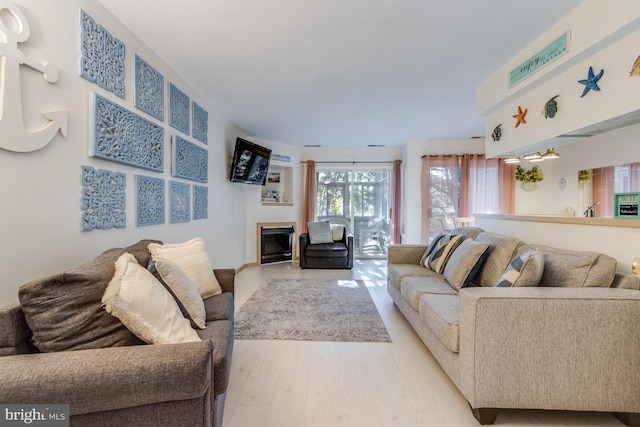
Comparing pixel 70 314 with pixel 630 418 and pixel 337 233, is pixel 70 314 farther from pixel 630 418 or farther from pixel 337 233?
pixel 337 233

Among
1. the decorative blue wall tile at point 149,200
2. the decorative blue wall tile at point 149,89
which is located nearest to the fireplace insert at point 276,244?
the decorative blue wall tile at point 149,200

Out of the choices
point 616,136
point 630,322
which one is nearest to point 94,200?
point 630,322

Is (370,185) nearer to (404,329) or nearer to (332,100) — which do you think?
(332,100)

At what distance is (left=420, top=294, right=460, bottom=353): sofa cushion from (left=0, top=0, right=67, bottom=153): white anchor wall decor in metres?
2.41

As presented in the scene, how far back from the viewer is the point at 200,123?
3.48 m

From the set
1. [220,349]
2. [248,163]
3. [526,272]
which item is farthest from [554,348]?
[248,163]

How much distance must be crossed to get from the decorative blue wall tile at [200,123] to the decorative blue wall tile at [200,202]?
0.59m

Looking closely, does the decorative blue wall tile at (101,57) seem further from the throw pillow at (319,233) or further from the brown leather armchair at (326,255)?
the throw pillow at (319,233)

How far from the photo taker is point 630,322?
1.41 metres

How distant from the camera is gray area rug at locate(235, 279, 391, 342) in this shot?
8.41ft

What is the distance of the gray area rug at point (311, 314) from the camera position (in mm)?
2562

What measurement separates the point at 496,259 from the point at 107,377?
2537 millimetres

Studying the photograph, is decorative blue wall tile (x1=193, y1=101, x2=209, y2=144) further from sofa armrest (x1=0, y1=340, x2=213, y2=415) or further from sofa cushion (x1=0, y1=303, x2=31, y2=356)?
sofa armrest (x1=0, y1=340, x2=213, y2=415)

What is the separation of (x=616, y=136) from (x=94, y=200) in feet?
19.6
